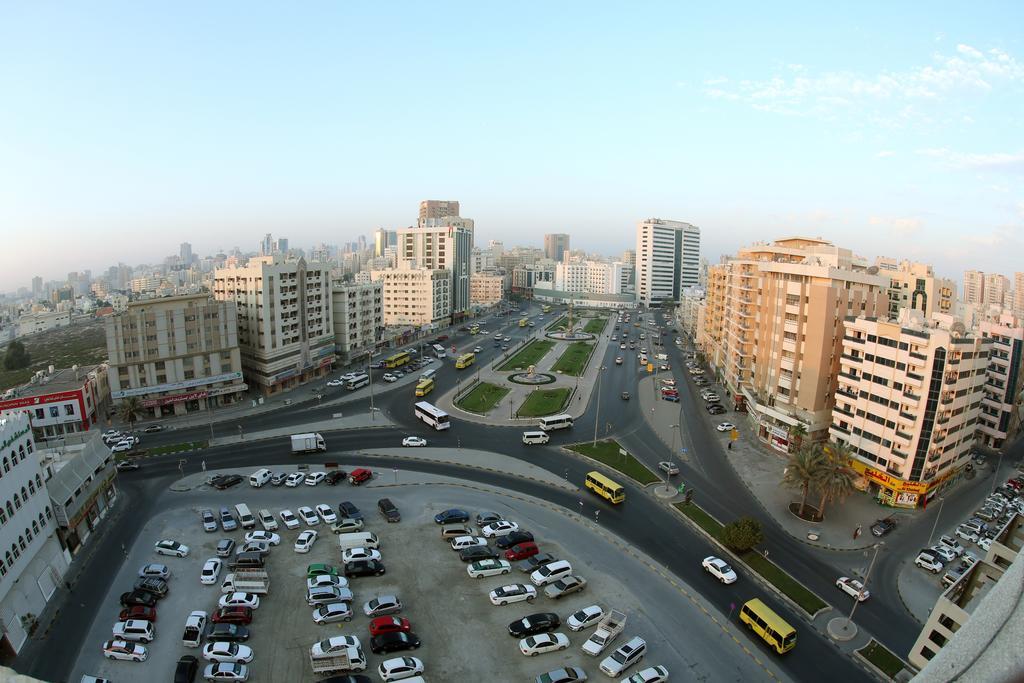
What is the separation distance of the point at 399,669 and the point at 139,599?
664 inches

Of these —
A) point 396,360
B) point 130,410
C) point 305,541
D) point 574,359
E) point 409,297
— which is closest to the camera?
point 305,541

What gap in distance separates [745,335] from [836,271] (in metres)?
16.3

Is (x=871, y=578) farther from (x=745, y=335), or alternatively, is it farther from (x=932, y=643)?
(x=745, y=335)

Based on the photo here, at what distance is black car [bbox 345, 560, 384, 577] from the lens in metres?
34.8

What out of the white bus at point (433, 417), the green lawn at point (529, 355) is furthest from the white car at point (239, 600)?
the green lawn at point (529, 355)

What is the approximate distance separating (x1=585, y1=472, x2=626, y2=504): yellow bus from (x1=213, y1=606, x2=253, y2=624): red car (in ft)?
87.3

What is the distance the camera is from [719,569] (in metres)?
35.5

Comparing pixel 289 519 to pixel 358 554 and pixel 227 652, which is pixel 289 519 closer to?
pixel 358 554

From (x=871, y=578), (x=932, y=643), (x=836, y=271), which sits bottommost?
(x=871, y=578)

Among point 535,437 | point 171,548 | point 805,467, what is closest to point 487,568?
point 171,548

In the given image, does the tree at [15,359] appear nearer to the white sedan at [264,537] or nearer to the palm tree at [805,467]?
the white sedan at [264,537]

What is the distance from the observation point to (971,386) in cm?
4697

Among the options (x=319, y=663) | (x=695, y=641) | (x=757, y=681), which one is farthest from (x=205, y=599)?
(x=757, y=681)

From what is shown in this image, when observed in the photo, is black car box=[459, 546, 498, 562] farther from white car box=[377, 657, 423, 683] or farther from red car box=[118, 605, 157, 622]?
red car box=[118, 605, 157, 622]
